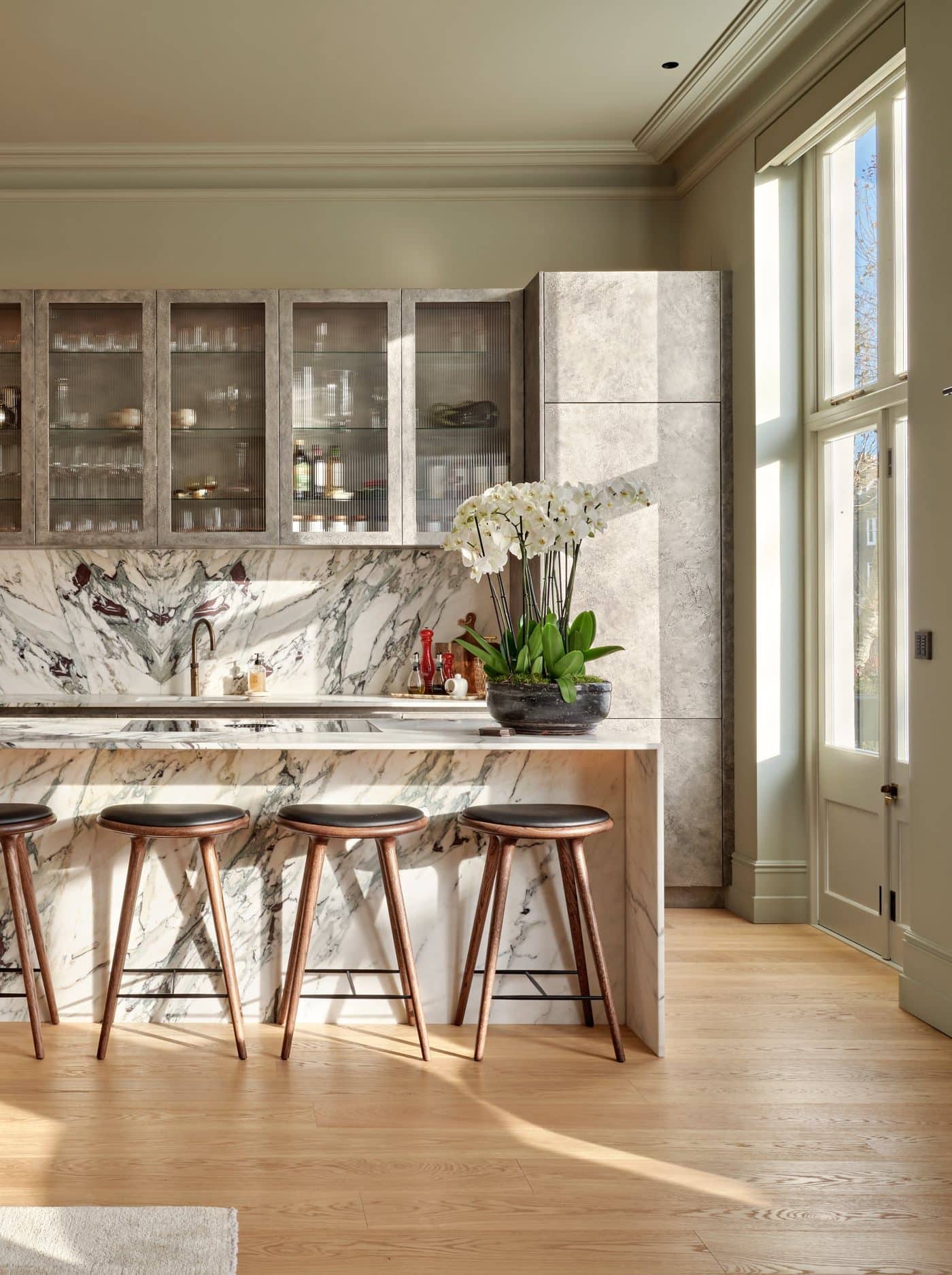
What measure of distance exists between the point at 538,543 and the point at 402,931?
1.06 meters

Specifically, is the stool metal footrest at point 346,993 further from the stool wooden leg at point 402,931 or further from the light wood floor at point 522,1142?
the stool wooden leg at point 402,931

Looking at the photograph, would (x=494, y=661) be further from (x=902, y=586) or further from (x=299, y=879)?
(x=902, y=586)

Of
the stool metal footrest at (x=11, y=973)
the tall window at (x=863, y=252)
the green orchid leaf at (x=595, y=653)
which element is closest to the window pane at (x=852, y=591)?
the tall window at (x=863, y=252)

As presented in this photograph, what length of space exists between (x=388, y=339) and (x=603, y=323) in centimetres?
91

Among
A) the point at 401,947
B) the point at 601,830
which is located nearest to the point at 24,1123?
the point at 401,947

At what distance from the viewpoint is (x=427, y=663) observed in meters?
4.94

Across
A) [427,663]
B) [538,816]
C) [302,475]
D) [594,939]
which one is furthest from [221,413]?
[594,939]

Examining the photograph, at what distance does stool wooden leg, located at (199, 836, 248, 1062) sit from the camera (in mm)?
2895

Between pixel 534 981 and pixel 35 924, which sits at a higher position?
pixel 35 924

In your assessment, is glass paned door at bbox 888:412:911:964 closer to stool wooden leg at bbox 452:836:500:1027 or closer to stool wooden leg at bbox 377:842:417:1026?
stool wooden leg at bbox 452:836:500:1027

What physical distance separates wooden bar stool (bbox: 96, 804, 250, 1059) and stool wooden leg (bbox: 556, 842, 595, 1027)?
875 millimetres

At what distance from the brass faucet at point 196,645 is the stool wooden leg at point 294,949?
206 cm

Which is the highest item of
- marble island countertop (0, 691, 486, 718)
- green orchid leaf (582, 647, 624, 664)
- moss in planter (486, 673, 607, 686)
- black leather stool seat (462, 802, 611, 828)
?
Answer: green orchid leaf (582, 647, 624, 664)

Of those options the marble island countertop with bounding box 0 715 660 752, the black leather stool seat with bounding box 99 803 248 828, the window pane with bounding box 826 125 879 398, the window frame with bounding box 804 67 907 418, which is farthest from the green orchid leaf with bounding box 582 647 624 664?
the window pane with bounding box 826 125 879 398
